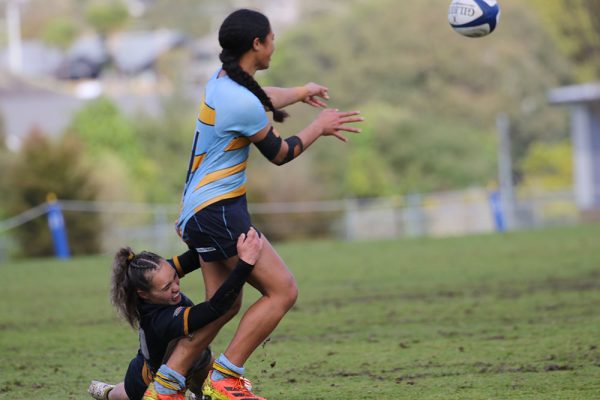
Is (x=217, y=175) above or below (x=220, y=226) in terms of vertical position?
above

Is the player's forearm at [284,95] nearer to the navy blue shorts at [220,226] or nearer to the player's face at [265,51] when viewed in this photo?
the player's face at [265,51]

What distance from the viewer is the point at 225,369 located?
18.4 feet

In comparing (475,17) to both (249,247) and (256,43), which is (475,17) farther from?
(249,247)

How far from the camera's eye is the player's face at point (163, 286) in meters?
5.69

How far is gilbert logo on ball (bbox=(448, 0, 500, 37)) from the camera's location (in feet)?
25.8

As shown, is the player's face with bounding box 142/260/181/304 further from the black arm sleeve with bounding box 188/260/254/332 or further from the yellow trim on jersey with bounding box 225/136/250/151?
the yellow trim on jersey with bounding box 225/136/250/151

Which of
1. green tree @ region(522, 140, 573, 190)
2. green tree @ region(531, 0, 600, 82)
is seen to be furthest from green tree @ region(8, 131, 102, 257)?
green tree @ region(522, 140, 573, 190)

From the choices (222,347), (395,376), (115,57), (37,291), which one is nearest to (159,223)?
(37,291)

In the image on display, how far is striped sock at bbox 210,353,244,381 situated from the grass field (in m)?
0.51

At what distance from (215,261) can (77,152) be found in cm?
1890

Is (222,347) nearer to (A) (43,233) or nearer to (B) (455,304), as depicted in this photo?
(B) (455,304)

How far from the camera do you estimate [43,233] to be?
23.0 meters

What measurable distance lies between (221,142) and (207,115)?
156 mm

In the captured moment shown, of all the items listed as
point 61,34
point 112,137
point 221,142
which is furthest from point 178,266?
point 61,34
